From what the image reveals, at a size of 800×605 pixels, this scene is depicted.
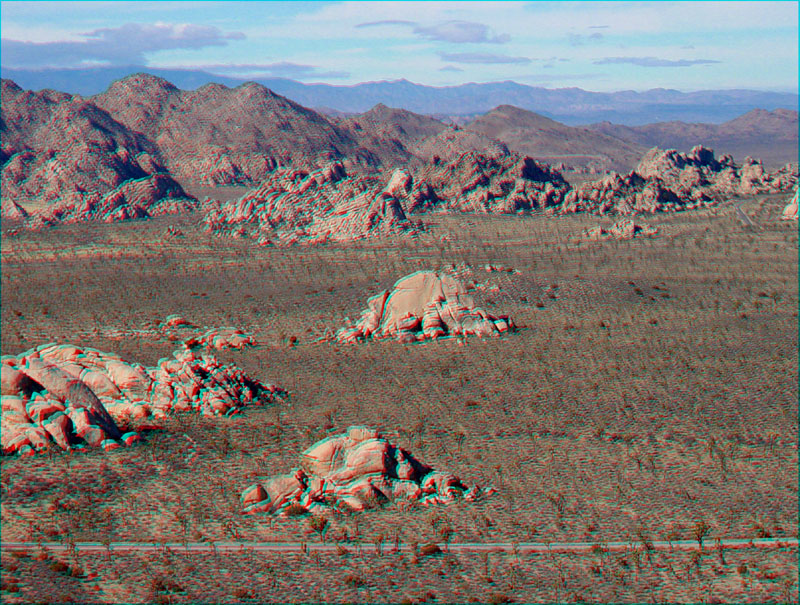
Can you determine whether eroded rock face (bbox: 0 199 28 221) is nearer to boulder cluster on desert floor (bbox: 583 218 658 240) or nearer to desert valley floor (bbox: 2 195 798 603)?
desert valley floor (bbox: 2 195 798 603)

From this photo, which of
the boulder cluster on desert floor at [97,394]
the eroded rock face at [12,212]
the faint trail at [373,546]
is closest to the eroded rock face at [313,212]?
the eroded rock face at [12,212]

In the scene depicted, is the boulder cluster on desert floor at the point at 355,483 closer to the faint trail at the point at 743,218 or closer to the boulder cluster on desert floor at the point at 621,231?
the boulder cluster on desert floor at the point at 621,231

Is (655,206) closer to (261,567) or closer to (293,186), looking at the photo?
(293,186)

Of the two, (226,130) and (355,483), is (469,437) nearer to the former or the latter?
(355,483)

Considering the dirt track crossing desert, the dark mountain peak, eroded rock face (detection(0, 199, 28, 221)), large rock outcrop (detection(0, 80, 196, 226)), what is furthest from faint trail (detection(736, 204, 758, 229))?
the dark mountain peak

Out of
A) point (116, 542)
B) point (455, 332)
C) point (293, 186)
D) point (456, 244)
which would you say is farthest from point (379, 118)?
point (116, 542)

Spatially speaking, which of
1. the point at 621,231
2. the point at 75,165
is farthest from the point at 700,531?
the point at 75,165

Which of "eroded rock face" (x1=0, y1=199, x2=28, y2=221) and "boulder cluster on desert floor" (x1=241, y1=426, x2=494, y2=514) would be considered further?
"eroded rock face" (x1=0, y1=199, x2=28, y2=221)
